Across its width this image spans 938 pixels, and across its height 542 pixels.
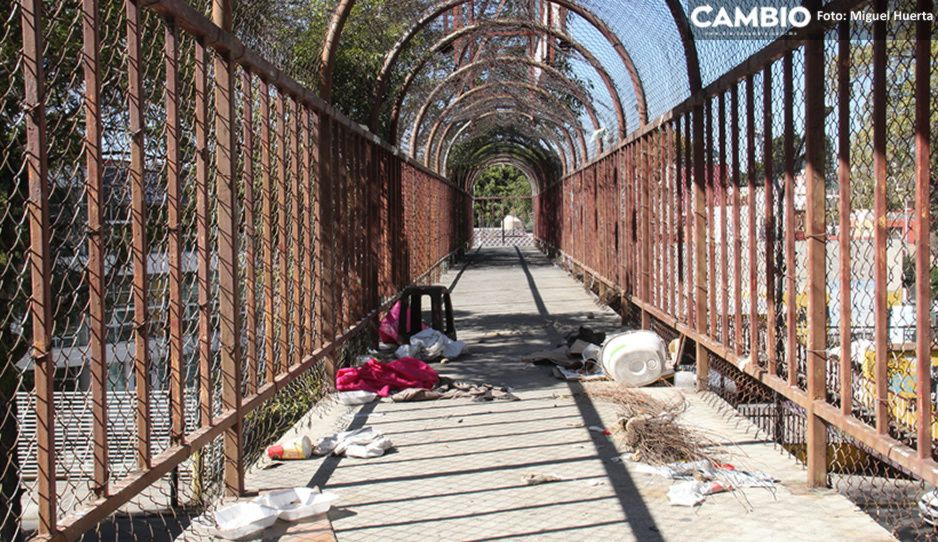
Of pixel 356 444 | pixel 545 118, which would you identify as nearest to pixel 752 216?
pixel 356 444

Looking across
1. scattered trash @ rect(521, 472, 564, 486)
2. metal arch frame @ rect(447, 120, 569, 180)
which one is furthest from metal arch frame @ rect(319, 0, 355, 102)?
metal arch frame @ rect(447, 120, 569, 180)

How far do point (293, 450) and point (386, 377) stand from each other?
2.20 metres

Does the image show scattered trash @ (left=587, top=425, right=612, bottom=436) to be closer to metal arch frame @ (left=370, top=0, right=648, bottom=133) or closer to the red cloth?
the red cloth

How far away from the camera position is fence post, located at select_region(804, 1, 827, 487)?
470 centimetres

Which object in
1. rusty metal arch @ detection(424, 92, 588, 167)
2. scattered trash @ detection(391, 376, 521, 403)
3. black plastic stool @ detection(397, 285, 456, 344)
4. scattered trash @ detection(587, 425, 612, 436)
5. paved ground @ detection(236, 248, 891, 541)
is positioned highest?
rusty metal arch @ detection(424, 92, 588, 167)

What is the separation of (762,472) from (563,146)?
61.5 ft

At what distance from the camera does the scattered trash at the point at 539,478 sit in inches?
201

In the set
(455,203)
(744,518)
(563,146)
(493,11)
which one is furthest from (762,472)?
(455,203)

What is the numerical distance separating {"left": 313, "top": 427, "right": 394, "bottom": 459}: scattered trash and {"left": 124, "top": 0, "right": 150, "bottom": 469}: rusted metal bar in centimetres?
219

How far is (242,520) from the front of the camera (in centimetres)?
433

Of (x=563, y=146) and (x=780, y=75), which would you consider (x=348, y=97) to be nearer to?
(x=780, y=75)

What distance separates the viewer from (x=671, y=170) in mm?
8758

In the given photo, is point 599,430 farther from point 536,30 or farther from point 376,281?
point 536,30

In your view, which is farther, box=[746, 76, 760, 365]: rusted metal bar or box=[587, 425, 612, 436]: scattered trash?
box=[587, 425, 612, 436]: scattered trash
